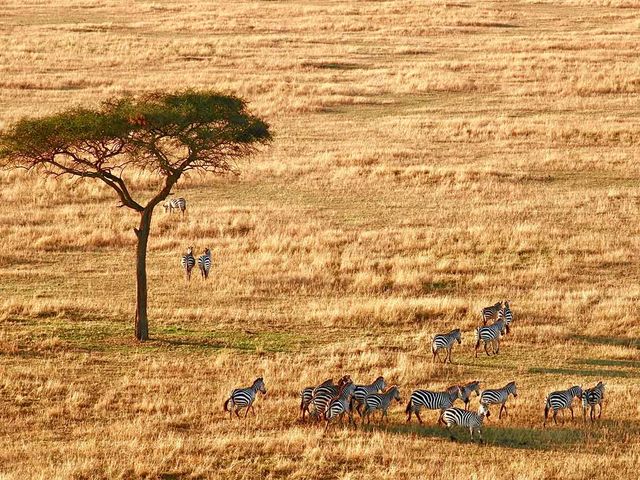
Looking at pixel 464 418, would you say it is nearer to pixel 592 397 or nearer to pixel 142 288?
pixel 592 397

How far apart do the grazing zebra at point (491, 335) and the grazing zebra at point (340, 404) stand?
475cm

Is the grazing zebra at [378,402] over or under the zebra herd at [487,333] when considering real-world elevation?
under

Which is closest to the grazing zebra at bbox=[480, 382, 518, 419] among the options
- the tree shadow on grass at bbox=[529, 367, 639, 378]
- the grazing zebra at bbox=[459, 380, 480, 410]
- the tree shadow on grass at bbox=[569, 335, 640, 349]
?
the grazing zebra at bbox=[459, 380, 480, 410]

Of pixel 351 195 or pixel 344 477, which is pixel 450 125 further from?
pixel 344 477

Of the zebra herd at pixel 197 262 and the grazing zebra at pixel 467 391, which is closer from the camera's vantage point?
the grazing zebra at pixel 467 391

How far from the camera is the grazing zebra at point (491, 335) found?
73.3 ft

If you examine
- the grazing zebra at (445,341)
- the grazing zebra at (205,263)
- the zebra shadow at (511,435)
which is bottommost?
the zebra shadow at (511,435)

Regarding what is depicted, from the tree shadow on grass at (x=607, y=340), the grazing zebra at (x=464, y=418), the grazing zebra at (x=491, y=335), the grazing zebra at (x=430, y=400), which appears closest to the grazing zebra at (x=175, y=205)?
the grazing zebra at (x=491, y=335)

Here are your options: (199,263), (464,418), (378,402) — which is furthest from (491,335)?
(199,263)

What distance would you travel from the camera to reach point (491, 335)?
885 inches

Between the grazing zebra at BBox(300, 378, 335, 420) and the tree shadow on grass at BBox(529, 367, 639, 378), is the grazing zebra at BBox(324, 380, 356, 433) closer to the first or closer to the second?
the grazing zebra at BBox(300, 378, 335, 420)

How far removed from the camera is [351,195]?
38.5 metres

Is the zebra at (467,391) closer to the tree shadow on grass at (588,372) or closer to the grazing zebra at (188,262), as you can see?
the tree shadow on grass at (588,372)

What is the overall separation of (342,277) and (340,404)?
1107 centimetres
